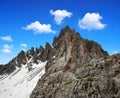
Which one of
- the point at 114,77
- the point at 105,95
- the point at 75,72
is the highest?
the point at 75,72

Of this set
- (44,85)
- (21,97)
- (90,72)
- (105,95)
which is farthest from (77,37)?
(105,95)

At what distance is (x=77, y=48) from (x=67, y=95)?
88.4 metres

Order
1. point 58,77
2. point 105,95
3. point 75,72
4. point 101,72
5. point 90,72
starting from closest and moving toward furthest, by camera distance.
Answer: point 105,95
point 101,72
point 90,72
point 75,72
point 58,77

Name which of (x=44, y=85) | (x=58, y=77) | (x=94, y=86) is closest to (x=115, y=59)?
(x=94, y=86)

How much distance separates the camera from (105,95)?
210 feet

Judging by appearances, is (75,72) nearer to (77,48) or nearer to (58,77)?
(58,77)

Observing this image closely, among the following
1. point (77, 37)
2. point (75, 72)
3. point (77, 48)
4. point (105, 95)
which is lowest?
point (105, 95)

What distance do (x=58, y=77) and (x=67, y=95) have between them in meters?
19.1

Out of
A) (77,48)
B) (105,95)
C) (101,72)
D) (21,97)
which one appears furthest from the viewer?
(77,48)

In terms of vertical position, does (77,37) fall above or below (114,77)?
above

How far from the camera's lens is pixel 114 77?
68.7m

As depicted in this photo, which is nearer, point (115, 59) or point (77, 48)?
point (115, 59)

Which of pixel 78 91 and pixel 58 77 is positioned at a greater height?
pixel 58 77

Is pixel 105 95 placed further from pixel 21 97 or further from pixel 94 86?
pixel 21 97
